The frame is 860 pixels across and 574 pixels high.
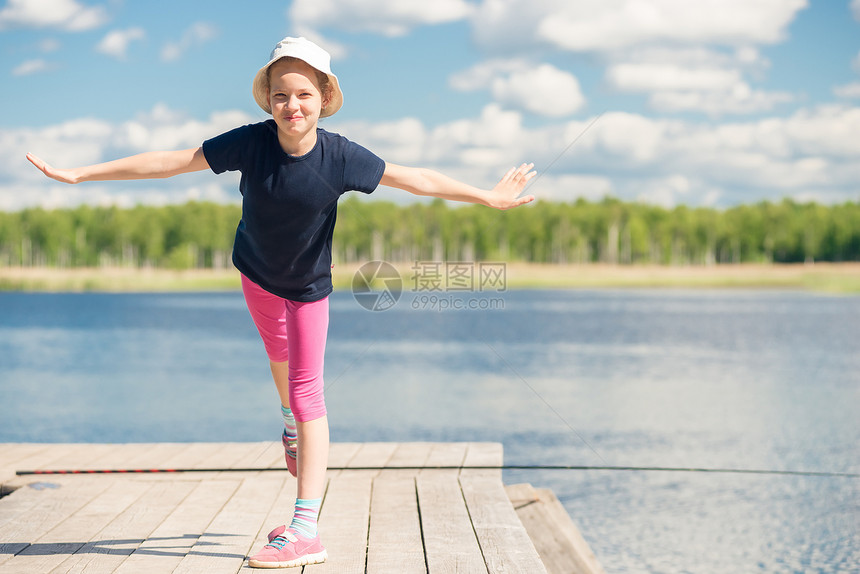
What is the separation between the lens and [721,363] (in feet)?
62.3

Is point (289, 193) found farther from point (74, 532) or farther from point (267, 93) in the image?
point (74, 532)

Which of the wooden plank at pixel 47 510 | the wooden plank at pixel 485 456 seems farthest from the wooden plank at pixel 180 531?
the wooden plank at pixel 485 456

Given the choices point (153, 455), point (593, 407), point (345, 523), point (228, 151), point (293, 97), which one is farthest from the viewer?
point (593, 407)

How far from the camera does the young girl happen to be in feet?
9.42

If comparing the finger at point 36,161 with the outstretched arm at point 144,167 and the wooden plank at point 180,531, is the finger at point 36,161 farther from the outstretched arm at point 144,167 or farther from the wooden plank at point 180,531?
the wooden plank at point 180,531

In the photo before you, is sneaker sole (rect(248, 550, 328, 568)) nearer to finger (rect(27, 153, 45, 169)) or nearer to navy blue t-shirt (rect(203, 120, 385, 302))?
navy blue t-shirt (rect(203, 120, 385, 302))

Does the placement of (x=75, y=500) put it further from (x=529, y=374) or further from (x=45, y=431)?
(x=529, y=374)

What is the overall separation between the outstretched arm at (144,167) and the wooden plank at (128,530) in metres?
1.35

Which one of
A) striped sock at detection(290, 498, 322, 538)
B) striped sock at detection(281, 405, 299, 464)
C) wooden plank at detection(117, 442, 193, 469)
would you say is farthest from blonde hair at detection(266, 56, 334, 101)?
wooden plank at detection(117, 442, 193, 469)

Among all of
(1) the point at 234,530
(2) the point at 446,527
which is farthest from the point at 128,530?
(2) the point at 446,527

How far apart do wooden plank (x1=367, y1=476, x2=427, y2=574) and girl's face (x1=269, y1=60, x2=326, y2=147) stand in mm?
1529

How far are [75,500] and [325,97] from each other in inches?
92.1

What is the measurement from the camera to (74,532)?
11.3 ft

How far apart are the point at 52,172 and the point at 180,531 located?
5.06 ft
